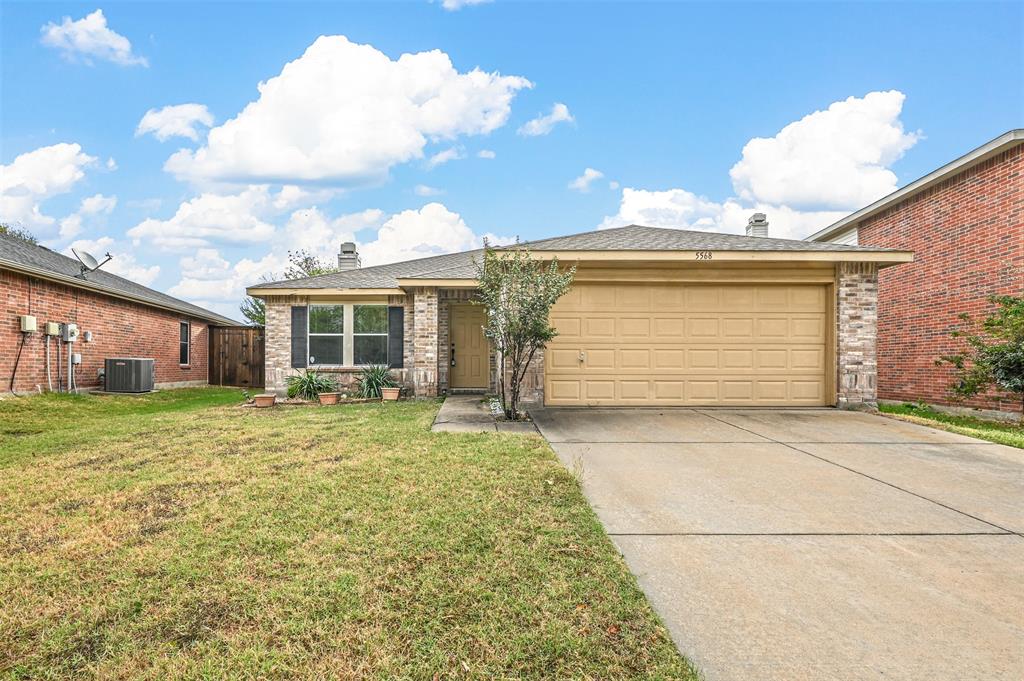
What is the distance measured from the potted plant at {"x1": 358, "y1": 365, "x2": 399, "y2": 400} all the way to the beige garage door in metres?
4.00

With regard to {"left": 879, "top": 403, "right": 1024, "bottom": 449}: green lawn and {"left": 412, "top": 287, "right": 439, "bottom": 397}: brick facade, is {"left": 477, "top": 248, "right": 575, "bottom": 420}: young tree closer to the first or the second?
{"left": 412, "top": 287, "right": 439, "bottom": 397}: brick facade

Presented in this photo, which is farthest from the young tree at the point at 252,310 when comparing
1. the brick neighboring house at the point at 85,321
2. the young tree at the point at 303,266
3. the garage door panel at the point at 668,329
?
the garage door panel at the point at 668,329

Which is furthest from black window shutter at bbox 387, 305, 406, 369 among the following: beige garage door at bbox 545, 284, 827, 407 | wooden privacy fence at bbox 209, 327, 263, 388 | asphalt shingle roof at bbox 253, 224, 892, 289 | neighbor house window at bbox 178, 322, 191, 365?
neighbor house window at bbox 178, 322, 191, 365

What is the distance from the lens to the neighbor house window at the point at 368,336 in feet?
39.0

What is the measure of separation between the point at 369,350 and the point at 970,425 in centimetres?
1174

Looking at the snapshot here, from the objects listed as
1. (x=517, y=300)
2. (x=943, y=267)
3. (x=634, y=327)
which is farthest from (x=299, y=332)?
(x=943, y=267)

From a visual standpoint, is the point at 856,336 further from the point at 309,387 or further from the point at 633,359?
the point at 309,387

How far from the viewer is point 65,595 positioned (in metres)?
2.45

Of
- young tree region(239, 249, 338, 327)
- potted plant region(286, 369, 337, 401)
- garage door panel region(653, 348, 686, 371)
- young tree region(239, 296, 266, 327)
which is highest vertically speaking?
young tree region(239, 249, 338, 327)

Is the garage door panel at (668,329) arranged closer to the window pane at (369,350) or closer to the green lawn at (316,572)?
the green lawn at (316,572)

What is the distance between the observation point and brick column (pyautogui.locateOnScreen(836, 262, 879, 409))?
8.91 meters

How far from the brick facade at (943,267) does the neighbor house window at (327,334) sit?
1325 centimetres

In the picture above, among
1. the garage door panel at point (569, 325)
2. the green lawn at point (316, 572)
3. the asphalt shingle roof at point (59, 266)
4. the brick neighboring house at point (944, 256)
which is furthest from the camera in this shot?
the asphalt shingle roof at point (59, 266)

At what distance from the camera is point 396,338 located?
1184 cm
